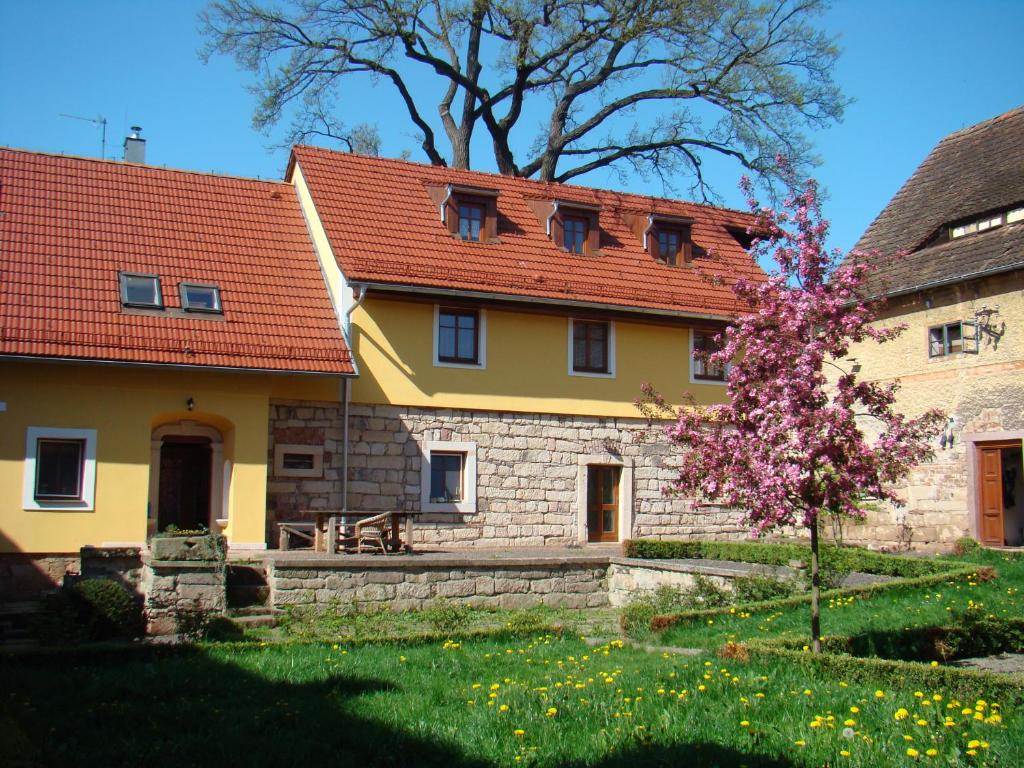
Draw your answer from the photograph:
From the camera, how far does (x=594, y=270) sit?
2228 cm

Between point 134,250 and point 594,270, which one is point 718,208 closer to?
point 594,270

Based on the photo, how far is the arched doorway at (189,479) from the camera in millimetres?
18312

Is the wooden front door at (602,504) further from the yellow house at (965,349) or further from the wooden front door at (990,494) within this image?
the wooden front door at (990,494)

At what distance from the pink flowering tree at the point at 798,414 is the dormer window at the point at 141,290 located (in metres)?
10.8

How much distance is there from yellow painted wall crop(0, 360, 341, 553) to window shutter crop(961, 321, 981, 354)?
13308mm

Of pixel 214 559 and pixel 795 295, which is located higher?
pixel 795 295

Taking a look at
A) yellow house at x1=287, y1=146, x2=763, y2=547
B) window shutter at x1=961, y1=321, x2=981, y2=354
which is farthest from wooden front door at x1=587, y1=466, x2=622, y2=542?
window shutter at x1=961, y1=321, x2=981, y2=354

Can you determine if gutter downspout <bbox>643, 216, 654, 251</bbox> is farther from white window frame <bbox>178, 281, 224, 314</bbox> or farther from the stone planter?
the stone planter

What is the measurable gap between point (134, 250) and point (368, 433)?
532cm

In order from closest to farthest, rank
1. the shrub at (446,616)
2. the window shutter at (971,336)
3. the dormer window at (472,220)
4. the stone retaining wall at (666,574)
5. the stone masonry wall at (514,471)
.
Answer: the shrub at (446,616), the stone retaining wall at (666,574), the stone masonry wall at (514,471), the window shutter at (971,336), the dormer window at (472,220)

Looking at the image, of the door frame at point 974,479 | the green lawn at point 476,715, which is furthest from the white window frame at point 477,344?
the green lawn at point 476,715

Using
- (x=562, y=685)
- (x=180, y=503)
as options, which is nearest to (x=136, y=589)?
(x=180, y=503)

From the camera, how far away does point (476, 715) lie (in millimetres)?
7500

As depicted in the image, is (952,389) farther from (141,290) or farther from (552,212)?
(141,290)
